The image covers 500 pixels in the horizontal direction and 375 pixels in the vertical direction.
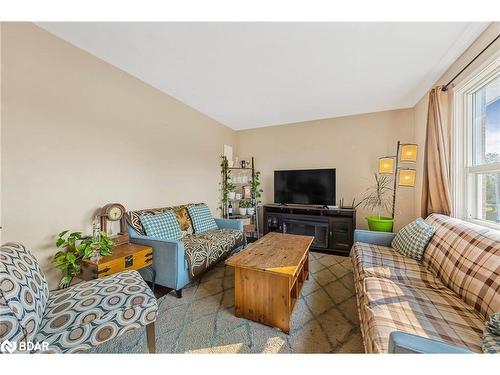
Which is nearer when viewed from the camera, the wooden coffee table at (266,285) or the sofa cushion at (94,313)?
the sofa cushion at (94,313)

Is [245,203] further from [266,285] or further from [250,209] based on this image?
[266,285]

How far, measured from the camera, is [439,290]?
4.15ft

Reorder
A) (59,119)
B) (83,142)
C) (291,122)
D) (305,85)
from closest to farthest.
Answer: (59,119) < (83,142) < (305,85) < (291,122)

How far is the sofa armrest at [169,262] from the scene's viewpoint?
5.68ft

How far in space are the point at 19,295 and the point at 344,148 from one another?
12.7 feet

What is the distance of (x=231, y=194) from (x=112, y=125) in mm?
2283

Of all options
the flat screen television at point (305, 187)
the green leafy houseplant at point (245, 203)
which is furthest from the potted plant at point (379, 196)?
the green leafy houseplant at point (245, 203)

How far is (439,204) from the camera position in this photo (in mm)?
1998

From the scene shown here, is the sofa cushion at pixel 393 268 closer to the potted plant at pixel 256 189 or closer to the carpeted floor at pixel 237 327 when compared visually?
the carpeted floor at pixel 237 327

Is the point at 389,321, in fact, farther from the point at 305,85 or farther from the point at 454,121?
the point at 305,85

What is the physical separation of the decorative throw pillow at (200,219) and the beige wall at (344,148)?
1448mm

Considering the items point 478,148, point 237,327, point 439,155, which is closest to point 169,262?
point 237,327

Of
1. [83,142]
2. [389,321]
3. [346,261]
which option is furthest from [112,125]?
[346,261]

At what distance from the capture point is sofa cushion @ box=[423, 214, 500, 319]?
100 cm
